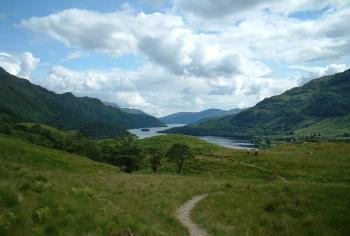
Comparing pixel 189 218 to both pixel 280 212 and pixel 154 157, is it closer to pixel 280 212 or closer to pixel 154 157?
pixel 280 212

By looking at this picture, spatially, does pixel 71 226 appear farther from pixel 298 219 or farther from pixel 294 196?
pixel 294 196

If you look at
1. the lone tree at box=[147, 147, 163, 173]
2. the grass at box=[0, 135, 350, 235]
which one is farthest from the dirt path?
the lone tree at box=[147, 147, 163, 173]

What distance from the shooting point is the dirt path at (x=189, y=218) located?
19.8 m

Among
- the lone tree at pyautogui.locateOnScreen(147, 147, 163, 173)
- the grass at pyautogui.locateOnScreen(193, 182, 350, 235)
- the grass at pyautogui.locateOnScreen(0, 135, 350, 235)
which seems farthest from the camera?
the lone tree at pyautogui.locateOnScreen(147, 147, 163, 173)

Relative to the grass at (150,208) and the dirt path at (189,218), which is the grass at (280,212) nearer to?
the grass at (150,208)

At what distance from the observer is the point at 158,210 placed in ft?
79.3

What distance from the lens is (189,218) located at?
2366 centimetres

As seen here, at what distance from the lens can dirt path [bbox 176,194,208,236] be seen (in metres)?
19.8

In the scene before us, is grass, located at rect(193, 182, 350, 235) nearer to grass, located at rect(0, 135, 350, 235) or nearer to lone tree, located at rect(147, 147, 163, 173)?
grass, located at rect(0, 135, 350, 235)

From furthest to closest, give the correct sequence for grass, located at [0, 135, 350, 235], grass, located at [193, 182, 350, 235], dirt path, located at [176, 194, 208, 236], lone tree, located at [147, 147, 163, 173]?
lone tree, located at [147, 147, 163, 173], grass, located at [193, 182, 350, 235], dirt path, located at [176, 194, 208, 236], grass, located at [0, 135, 350, 235]

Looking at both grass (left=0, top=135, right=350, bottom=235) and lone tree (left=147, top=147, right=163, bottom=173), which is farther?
lone tree (left=147, top=147, right=163, bottom=173)

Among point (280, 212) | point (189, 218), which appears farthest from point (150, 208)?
point (280, 212)

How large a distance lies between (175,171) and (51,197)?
236 feet

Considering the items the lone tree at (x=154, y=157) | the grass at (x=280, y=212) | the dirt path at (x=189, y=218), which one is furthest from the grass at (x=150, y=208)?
the lone tree at (x=154, y=157)
